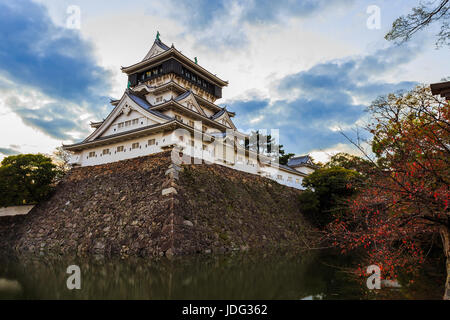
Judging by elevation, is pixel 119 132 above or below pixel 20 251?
above

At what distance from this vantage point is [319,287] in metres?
6.57

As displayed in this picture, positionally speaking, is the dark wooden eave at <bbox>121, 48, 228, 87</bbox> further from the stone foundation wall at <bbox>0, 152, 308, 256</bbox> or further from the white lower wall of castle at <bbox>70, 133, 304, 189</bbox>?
the stone foundation wall at <bbox>0, 152, 308, 256</bbox>

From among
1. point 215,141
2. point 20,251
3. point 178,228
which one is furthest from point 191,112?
point 20,251

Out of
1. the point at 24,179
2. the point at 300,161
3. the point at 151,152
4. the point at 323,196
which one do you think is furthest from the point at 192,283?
the point at 300,161

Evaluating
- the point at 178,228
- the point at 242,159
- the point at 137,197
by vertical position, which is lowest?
the point at 178,228

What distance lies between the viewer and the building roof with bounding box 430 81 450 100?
4.83 m

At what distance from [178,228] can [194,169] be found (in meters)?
4.95

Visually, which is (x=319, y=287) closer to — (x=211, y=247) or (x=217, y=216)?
(x=211, y=247)

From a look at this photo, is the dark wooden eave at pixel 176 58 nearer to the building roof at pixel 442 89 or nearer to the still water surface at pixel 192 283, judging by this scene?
the still water surface at pixel 192 283

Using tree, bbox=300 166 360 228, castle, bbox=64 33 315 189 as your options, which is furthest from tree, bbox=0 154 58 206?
tree, bbox=300 166 360 228

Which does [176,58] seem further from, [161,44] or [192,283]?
[192,283]

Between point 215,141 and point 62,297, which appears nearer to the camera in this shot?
point 62,297

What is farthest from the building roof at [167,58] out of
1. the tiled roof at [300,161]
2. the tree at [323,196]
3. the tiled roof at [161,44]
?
the tree at [323,196]

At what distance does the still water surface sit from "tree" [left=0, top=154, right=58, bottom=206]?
9796 millimetres
